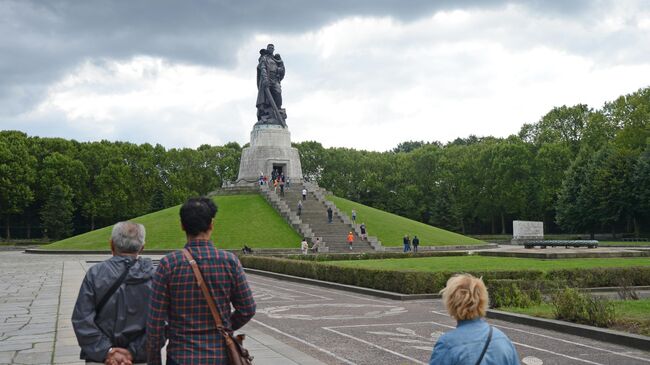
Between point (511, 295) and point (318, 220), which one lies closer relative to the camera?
point (511, 295)

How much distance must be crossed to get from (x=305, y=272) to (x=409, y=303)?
26.0ft

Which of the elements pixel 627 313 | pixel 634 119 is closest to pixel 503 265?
pixel 627 313

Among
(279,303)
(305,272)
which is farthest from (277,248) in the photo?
(279,303)

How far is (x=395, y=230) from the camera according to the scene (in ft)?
156

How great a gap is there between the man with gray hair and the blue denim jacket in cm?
237

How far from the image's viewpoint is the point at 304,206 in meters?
49.3

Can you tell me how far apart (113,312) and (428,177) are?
256ft

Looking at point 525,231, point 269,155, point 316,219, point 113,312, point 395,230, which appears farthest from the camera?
point 525,231

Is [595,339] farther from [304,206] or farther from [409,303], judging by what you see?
[304,206]

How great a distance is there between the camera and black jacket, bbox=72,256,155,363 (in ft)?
16.1

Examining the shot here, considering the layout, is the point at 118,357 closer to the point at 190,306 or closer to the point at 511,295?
the point at 190,306

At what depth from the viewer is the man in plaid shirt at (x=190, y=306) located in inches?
179

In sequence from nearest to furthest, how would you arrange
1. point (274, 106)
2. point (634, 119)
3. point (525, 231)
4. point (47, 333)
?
point (47, 333) < point (525, 231) < point (274, 106) < point (634, 119)

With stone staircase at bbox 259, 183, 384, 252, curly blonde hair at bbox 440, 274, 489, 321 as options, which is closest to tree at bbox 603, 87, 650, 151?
stone staircase at bbox 259, 183, 384, 252
